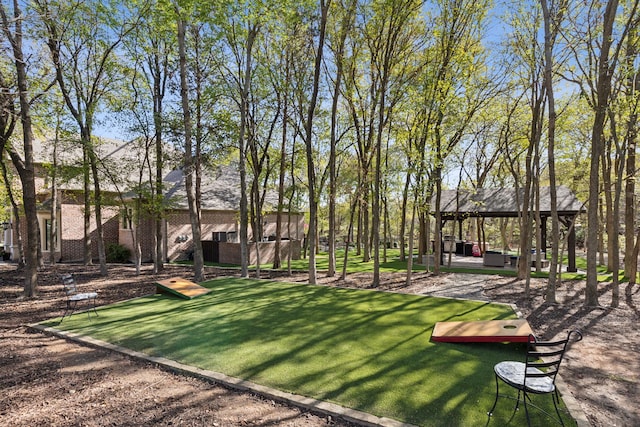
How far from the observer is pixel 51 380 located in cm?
471

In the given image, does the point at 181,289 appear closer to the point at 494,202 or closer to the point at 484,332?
the point at 484,332

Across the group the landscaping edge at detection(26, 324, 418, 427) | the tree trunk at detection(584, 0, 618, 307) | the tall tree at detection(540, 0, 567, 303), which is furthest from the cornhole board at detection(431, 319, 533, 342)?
the tree trunk at detection(584, 0, 618, 307)

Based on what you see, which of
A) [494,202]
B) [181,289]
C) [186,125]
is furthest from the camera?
[494,202]

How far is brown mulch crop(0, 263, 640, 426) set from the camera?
12.5ft

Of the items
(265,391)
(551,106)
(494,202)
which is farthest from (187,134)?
(494,202)

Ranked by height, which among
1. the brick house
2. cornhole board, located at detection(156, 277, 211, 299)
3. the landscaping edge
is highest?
the brick house

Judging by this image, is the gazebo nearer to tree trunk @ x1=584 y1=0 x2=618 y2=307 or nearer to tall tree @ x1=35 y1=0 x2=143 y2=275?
tree trunk @ x1=584 y1=0 x2=618 y2=307

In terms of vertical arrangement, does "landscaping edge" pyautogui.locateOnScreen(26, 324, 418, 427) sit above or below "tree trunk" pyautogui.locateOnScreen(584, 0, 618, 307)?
below

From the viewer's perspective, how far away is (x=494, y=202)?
17.8m

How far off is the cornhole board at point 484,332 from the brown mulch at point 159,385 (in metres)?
0.76

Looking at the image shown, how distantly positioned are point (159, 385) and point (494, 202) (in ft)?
57.9

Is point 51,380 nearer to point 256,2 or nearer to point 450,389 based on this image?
point 450,389

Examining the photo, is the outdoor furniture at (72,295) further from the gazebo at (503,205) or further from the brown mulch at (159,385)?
the gazebo at (503,205)

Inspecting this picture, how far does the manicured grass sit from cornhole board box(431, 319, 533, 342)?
188mm
